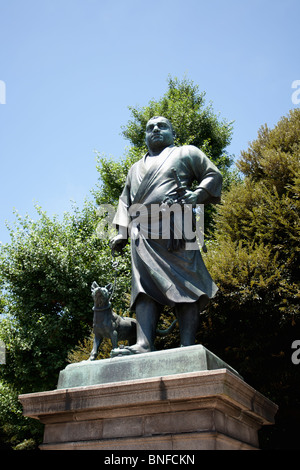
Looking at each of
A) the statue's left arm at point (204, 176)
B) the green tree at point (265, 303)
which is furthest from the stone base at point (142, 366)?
the green tree at point (265, 303)

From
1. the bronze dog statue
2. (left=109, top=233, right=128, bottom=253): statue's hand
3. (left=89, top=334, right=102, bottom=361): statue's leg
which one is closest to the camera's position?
(left=89, top=334, right=102, bottom=361): statue's leg

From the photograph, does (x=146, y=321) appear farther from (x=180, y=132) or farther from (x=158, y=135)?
(x=180, y=132)

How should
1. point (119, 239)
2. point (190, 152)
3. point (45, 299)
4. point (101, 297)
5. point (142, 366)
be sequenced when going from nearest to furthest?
point (142, 366), point (101, 297), point (190, 152), point (119, 239), point (45, 299)

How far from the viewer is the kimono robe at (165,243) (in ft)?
16.7

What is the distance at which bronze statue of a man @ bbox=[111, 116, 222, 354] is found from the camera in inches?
199

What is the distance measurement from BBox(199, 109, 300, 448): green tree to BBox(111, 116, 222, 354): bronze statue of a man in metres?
6.37

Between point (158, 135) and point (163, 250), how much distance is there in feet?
5.77

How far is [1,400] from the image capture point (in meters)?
20.1

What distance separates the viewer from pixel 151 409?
4.09 meters

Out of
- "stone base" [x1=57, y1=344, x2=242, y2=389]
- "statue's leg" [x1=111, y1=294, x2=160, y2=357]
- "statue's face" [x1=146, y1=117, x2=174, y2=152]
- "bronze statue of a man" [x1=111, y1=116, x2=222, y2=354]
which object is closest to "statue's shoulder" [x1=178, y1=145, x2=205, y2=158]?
"bronze statue of a man" [x1=111, y1=116, x2=222, y2=354]

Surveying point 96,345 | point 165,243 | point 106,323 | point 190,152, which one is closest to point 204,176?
point 190,152

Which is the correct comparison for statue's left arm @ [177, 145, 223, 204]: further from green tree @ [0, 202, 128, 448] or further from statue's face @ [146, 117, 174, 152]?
green tree @ [0, 202, 128, 448]
